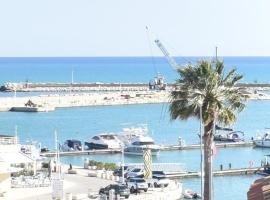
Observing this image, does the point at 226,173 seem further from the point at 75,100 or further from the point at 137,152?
the point at 75,100

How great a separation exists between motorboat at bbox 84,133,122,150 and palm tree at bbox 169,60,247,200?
184 ft

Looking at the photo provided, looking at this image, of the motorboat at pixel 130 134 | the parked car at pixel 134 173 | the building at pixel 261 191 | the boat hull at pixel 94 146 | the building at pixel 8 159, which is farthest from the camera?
the motorboat at pixel 130 134

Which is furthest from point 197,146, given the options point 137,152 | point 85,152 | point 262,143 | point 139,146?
point 85,152

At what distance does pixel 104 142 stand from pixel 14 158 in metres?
37.1

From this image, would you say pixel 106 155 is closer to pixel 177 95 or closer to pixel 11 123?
pixel 11 123

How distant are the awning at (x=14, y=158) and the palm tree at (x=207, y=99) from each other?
2053 cm

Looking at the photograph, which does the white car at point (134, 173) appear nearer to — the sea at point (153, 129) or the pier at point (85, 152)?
the sea at point (153, 129)

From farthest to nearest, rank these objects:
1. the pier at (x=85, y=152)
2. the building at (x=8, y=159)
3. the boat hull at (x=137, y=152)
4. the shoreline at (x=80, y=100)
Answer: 1. the shoreline at (x=80, y=100)
2. the boat hull at (x=137, y=152)
3. the pier at (x=85, y=152)
4. the building at (x=8, y=159)

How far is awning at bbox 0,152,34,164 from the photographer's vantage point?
4753cm

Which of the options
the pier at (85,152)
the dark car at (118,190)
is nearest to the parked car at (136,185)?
the dark car at (118,190)

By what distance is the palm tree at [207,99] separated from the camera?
28141 millimetres

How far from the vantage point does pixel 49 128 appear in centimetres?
11275

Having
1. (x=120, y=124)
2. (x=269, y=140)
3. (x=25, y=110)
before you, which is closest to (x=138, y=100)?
(x=25, y=110)

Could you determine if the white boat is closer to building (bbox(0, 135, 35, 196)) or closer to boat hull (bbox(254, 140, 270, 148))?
boat hull (bbox(254, 140, 270, 148))
